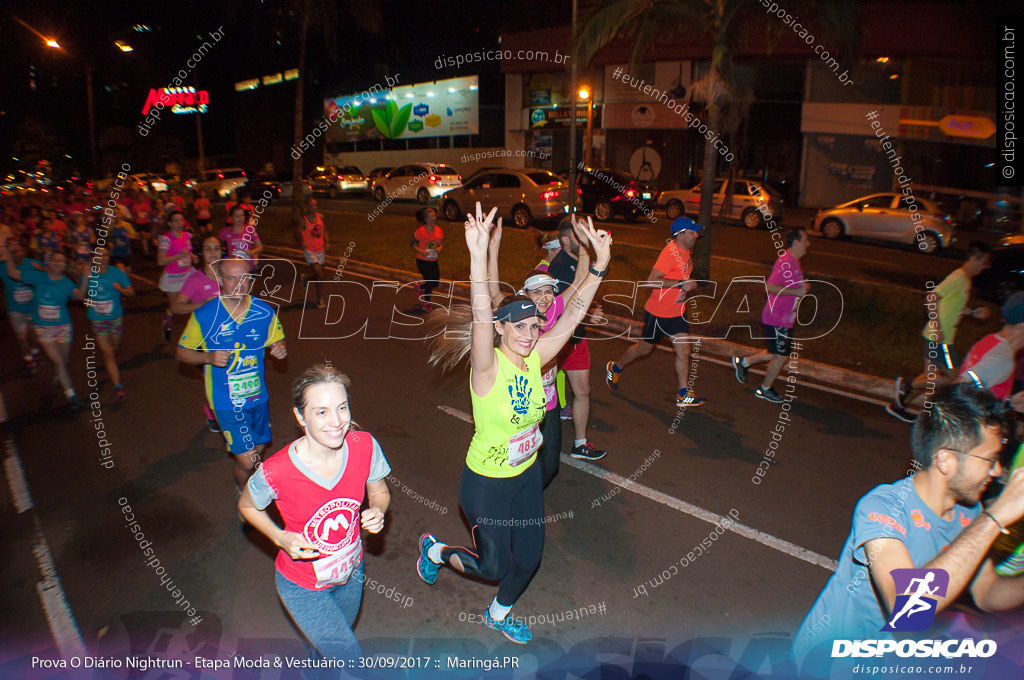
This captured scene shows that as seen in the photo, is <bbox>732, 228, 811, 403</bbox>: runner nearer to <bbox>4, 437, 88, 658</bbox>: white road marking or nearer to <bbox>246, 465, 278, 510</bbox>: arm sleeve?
<bbox>246, 465, 278, 510</bbox>: arm sleeve

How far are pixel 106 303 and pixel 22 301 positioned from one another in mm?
1380

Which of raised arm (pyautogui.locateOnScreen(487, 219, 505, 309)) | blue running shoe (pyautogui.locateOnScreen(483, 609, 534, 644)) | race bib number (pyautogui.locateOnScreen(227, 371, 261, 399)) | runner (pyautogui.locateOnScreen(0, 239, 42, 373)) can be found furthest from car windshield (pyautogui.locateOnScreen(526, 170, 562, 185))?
blue running shoe (pyautogui.locateOnScreen(483, 609, 534, 644))

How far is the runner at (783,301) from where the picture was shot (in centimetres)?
725

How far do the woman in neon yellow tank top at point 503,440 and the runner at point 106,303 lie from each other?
5.80 metres

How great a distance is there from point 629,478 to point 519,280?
8.40m

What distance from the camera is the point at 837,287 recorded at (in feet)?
39.4

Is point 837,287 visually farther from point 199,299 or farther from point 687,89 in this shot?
point 687,89

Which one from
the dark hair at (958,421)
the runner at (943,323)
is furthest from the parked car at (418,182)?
the dark hair at (958,421)

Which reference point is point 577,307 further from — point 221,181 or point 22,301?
point 221,181

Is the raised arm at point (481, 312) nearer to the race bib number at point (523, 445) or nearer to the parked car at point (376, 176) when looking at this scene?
the race bib number at point (523, 445)

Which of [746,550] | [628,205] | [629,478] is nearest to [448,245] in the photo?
[628,205]

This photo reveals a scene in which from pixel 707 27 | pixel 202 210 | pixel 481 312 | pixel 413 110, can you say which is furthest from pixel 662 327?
pixel 413 110

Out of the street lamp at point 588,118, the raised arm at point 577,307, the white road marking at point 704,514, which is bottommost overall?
the white road marking at point 704,514

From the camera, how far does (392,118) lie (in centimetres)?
3962
